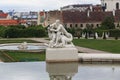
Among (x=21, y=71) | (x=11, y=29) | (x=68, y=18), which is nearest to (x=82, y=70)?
(x=21, y=71)

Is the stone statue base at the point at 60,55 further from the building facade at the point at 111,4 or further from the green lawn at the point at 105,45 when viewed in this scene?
the building facade at the point at 111,4

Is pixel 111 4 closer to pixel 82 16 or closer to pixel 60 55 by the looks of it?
pixel 82 16

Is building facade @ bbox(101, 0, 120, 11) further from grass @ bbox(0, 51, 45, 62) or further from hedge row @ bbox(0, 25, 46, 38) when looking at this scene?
grass @ bbox(0, 51, 45, 62)

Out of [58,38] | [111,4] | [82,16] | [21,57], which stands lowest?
[82,16]

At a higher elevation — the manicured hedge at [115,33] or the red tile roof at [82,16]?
the red tile roof at [82,16]

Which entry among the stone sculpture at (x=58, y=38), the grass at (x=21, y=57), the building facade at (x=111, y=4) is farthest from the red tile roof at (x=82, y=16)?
the stone sculpture at (x=58, y=38)

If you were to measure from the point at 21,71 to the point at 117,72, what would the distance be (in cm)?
390

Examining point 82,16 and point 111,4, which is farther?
point 111,4

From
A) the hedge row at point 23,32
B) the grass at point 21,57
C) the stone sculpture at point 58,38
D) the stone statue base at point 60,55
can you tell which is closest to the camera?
the stone statue base at point 60,55

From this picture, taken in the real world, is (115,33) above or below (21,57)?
below

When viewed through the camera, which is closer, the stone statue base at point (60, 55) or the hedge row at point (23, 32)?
the stone statue base at point (60, 55)

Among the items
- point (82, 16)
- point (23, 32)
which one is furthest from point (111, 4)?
point (23, 32)

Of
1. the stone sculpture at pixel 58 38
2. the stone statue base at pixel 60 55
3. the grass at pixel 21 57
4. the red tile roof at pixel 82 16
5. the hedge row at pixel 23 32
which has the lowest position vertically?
the hedge row at pixel 23 32

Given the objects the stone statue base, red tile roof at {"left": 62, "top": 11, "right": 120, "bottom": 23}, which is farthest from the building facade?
the stone statue base
